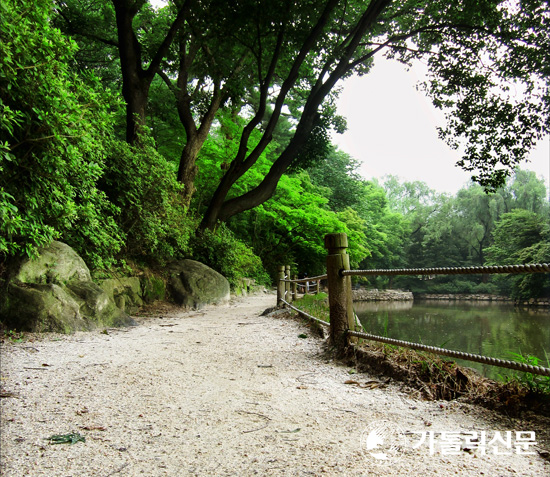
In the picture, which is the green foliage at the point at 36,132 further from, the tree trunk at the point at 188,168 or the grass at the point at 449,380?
the tree trunk at the point at 188,168

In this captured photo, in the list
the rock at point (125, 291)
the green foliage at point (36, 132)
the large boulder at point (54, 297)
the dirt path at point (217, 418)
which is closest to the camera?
the dirt path at point (217, 418)

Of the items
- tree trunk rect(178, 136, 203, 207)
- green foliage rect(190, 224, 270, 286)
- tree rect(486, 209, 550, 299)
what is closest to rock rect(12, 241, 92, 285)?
green foliage rect(190, 224, 270, 286)

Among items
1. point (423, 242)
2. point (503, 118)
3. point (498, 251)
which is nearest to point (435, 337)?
point (503, 118)

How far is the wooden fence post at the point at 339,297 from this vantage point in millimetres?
3557

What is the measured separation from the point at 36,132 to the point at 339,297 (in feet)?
10.9

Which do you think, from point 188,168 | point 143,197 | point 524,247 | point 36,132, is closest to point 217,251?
point 188,168

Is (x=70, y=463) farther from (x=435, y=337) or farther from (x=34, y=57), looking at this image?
(x=435, y=337)

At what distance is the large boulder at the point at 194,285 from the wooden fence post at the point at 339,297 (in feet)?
15.0

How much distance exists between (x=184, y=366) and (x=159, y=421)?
3.79 ft

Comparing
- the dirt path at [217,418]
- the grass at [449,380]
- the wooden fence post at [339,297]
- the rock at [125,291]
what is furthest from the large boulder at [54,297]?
the grass at [449,380]

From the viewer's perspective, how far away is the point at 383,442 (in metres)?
1.89

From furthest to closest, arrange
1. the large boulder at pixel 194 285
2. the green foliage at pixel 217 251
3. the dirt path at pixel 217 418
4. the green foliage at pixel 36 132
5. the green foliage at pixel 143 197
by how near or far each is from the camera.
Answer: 1. the green foliage at pixel 217 251
2. the large boulder at pixel 194 285
3. the green foliage at pixel 143 197
4. the green foliage at pixel 36 132
5. the dirt path at pixel 217 418

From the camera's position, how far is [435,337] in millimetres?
9570

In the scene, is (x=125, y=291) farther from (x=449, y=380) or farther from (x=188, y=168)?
(x=449, y=380)
